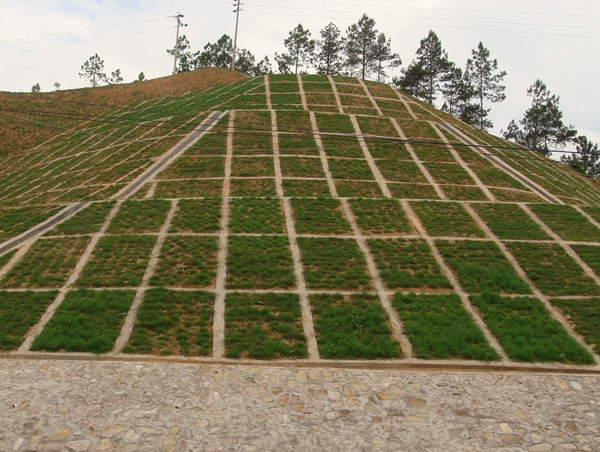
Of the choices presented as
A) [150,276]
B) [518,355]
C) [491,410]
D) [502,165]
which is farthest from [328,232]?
[502,165]

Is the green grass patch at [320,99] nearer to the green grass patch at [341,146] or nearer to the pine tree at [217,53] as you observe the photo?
the green grass patch at [341,146]

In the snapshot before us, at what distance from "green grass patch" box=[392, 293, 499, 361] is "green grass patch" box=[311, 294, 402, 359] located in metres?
0.71

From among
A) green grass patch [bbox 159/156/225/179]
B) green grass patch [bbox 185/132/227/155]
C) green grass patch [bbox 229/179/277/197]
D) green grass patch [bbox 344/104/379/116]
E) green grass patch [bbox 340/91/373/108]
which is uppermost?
green grass patch [bbox 340/91/373/108]

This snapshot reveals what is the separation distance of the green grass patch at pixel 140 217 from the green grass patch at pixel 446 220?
11729mm

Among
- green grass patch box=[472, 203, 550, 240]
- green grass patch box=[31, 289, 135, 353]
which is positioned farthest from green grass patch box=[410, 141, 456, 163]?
green grass patch box=[31, 289, 135, 353]

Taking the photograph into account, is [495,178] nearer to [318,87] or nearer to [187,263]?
[187,263]

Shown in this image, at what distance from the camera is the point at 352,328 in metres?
13.4

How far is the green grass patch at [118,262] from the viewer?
15.3 meters

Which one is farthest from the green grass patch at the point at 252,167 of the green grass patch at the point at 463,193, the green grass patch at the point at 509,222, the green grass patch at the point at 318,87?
the green grass patch at the point at 318,87

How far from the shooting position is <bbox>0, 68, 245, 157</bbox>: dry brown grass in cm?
4144

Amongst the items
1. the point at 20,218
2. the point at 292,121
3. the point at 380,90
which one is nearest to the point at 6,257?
the point at 20,218

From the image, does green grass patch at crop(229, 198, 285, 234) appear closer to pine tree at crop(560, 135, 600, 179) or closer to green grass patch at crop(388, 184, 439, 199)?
green grass patch at crop(388, 184, 439, 199)

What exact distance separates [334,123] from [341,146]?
3763mm

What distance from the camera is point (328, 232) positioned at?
61.5 feet
